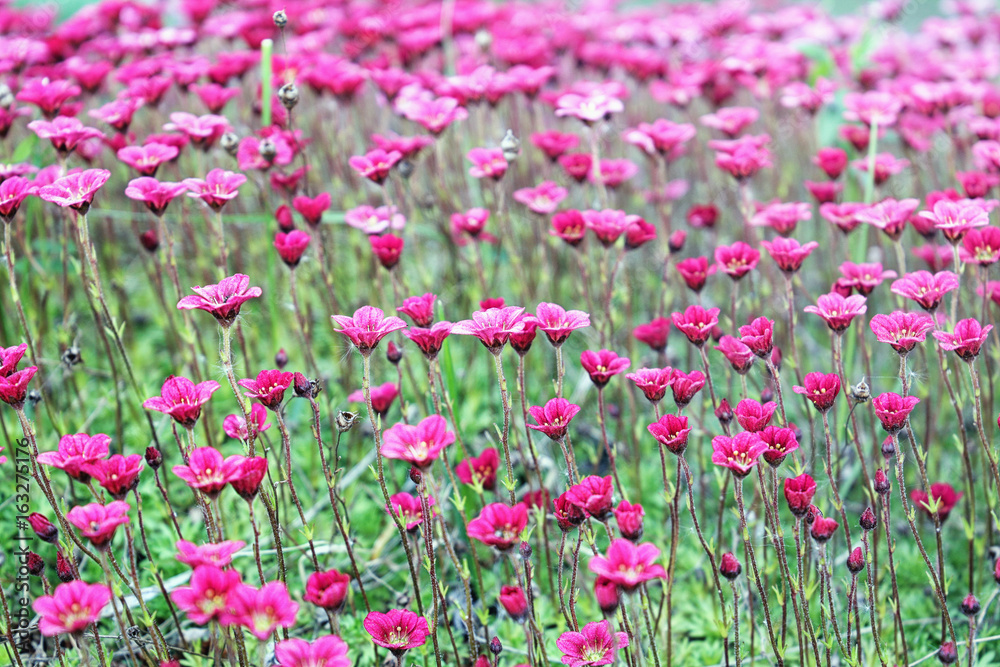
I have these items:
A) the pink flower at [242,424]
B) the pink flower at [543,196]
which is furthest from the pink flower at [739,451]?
the pink flower at [543,196]

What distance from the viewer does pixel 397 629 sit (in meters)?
2.01

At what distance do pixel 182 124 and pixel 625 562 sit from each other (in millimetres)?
2177

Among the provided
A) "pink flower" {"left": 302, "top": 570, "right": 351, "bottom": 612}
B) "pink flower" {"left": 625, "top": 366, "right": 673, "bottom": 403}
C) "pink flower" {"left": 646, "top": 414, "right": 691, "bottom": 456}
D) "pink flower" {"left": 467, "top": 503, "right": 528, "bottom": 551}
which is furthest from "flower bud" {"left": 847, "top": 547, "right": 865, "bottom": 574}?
"pink flower" {"left": 302, "top": 570, "right": 351, "bottom": 612}

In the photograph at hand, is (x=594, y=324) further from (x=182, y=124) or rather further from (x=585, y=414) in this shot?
(x=182, y=124)

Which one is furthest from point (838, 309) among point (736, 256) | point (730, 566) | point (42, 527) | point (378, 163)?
point (42, 527)

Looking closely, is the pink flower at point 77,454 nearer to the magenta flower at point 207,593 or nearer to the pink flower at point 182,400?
the pink flower at point 182,400

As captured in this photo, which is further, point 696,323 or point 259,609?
point 696,323

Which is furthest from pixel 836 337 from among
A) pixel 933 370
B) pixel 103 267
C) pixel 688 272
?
pixel 103 267

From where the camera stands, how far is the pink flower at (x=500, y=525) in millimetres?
1907

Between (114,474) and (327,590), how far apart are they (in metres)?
0.55

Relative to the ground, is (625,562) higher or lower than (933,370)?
higher

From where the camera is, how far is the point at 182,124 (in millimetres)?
2977

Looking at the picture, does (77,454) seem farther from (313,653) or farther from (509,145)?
(509,145)

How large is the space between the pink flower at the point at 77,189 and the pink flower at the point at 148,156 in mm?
330
